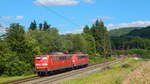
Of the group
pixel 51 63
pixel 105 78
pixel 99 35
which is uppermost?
pixel 99 35

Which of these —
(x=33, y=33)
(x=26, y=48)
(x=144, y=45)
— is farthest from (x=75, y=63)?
(x=144, y=45)

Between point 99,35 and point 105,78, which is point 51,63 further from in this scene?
point 99,35

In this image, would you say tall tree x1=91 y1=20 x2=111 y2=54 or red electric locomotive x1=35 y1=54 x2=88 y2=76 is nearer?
red electric locomotive x1=35 y1=54 x2=88 y2=76

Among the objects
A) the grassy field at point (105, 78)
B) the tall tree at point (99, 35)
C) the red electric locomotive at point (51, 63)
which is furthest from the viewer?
the tall tree at point (99, 35)

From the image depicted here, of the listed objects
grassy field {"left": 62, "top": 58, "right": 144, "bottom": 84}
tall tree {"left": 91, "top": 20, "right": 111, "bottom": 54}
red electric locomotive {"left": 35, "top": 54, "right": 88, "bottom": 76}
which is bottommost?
grassy field {"left": 62, "top": 58, "right": 144, "bottom": 84}

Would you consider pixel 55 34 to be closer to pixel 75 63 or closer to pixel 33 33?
pixel 33 33

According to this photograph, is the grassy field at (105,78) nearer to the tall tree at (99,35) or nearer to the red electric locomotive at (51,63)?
the red electric locomotive at (51,63)

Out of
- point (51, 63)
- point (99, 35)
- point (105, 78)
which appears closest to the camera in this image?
point (105, 78)

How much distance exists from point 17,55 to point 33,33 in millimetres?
40141

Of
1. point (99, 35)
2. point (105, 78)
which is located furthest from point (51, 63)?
point (99, 35)

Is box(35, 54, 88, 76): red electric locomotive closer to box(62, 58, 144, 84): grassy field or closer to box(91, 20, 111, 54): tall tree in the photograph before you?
box(62, 58, 144, 84): grassy field

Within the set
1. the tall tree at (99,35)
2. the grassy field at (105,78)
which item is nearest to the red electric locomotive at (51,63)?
the grassy field at (105,78)

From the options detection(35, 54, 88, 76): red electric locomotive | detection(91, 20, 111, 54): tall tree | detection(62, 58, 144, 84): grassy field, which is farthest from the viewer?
detection(91, 20, 111, 54): tall tree

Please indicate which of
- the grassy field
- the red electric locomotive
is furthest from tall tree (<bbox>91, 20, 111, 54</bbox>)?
the grassy field
